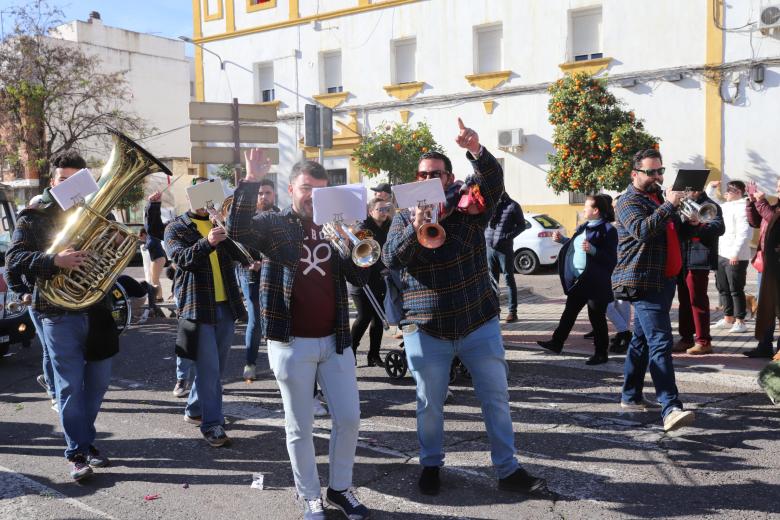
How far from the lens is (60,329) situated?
466 cm

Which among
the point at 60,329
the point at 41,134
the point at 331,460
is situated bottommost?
the point at 331,460

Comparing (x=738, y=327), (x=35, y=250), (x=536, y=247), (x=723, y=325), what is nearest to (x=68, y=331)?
(x=35, y=250)

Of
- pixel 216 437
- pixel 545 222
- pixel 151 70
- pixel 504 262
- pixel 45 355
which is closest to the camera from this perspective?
pixel 216 437

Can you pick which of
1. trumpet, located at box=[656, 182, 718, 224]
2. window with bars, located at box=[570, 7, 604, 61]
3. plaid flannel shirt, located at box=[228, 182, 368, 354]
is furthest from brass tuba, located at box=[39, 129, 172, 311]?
window with bars, located at box=[570, 7, 604, 61]

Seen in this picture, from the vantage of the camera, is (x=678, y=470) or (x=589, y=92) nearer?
(x=678, y=470)

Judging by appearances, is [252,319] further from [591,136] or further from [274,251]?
[591,136]

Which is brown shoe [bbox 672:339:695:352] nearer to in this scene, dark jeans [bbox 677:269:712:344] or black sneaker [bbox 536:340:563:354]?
dark jeans [bbox 677:269:712:344]

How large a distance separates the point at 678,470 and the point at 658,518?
752 mm

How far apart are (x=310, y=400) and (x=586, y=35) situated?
1957cm

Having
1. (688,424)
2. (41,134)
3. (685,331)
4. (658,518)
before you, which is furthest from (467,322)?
(41,134)

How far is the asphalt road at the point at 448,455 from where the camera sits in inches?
→ 164

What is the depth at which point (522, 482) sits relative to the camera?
13.9 feet

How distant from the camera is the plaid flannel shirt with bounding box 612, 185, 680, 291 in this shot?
5230mm

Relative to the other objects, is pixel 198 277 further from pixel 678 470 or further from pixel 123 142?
pixel 678 470
